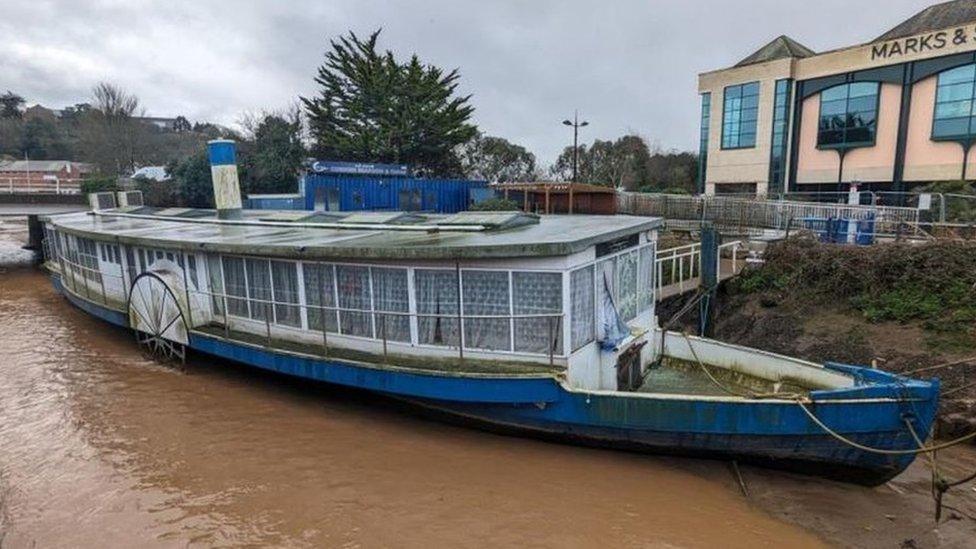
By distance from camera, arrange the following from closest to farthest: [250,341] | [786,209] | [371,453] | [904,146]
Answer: [371,453] < [250,341] < [786,209] < [904,146]

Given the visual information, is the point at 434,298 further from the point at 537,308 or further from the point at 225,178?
the point at 225,178

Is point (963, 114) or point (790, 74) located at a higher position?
point (790, 74)

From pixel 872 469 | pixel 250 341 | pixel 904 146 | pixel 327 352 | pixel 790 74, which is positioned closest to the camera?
pixel 872 469

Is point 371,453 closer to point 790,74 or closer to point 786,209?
point 786,209

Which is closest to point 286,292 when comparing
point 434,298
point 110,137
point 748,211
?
point 434,298

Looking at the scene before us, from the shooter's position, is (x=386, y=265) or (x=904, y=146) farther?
(x=904, y=146)

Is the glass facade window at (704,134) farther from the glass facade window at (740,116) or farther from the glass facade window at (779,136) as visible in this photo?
the glass facade window at (779,136)

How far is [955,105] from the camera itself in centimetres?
2820

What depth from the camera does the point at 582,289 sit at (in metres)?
8.34

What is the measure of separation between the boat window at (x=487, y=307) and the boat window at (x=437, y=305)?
0.19 metres

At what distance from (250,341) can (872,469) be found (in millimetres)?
9590

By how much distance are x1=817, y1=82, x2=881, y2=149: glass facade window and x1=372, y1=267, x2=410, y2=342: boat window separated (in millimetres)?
31869

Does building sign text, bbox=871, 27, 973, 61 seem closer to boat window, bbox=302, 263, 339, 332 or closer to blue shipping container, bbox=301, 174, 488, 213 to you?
blue shipping container, bbox=301, 174, 488, 213

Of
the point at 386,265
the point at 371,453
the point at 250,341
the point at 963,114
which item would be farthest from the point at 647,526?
the point at 963,114
